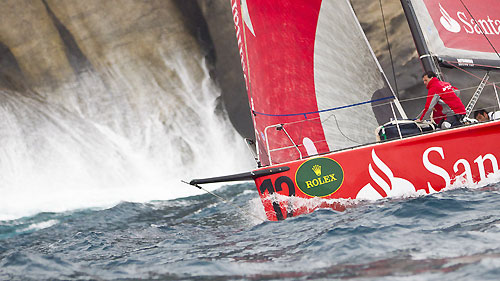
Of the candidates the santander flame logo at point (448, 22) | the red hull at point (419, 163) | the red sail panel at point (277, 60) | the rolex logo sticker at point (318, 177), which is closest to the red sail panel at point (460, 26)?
the santander flame logo at point (448, 22)

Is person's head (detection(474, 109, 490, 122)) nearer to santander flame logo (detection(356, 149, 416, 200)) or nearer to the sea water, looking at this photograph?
the sea water

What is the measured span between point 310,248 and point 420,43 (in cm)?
276

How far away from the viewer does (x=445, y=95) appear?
14.6 ft

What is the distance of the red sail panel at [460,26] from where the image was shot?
4812mm

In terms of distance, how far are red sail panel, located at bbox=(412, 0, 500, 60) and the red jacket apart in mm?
456

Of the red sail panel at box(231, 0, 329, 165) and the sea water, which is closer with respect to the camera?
the sea water

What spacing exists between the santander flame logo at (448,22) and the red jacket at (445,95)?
0.76 meters

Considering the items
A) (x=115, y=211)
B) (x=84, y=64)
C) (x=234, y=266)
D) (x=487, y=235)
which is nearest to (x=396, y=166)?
(x=487, y=235)

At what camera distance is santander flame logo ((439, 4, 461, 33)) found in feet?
16.1

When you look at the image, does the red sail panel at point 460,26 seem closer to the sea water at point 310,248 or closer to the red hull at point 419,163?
the red hull at point 419,163

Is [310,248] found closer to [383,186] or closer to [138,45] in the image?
[383,186]

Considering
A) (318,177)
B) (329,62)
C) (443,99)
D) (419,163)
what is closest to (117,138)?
(329,62)

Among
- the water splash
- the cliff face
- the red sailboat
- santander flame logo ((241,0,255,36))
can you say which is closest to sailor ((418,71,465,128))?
the red sailboat

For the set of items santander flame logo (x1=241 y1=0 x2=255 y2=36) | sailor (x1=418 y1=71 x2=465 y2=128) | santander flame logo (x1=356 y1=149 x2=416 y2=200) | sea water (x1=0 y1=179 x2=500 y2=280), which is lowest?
sea water (x1=0 y1=179 x2=500 y2=280)
